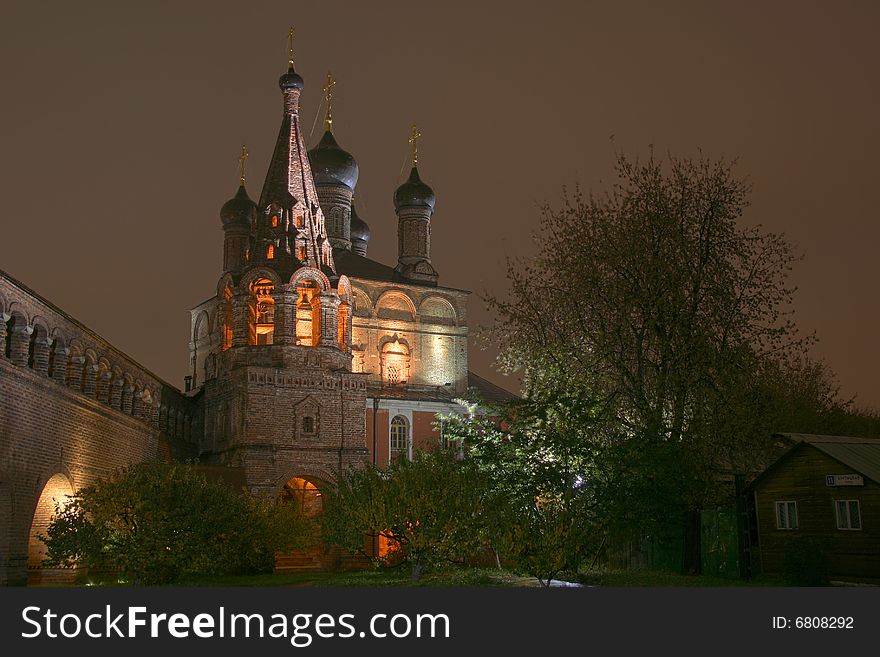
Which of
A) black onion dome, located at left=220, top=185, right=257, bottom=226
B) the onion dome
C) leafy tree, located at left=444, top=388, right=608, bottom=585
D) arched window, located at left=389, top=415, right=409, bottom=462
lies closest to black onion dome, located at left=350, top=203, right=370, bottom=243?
the onion dome

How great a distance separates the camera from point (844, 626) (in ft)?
38.0

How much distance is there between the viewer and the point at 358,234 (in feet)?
151

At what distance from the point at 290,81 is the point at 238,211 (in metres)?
9.02

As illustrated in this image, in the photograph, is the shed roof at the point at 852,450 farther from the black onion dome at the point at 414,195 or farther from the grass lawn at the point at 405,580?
the black onion dome at the point at 414,195

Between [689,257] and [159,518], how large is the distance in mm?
11418

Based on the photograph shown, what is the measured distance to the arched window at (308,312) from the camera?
3095cm

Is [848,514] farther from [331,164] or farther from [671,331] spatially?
[331,164]

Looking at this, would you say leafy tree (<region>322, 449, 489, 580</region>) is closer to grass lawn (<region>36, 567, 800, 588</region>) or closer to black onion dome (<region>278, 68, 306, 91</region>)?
grass lawn (<region>36, 567, 800, 588</region>)

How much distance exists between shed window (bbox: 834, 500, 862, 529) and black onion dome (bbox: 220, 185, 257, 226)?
27.1m

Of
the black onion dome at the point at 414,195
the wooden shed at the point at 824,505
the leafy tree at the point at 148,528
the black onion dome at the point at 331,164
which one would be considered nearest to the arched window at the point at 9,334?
the leafy tree at the point at 148,528

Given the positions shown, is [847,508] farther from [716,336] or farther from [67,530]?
[67,530]

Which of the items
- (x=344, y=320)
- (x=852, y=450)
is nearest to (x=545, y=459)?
(x=852, y=450)

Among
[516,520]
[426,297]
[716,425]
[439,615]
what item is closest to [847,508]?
[716,425]

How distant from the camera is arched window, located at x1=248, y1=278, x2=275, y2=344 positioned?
30.8 metres
